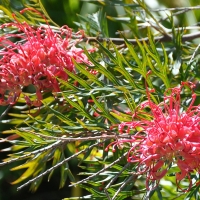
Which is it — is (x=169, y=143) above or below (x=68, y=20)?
above

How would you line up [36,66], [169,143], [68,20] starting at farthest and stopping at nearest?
1. [68,20]
2. [36,66]
3. [169,143]

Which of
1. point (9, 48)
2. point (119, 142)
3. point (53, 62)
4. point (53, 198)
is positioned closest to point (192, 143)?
point (119, 142)

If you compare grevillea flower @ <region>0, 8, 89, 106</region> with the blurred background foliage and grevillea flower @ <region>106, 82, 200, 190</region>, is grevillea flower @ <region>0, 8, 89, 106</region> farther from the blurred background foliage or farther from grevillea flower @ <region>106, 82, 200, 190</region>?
the blurred background foliage

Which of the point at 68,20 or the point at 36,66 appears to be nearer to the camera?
the point at 36,66

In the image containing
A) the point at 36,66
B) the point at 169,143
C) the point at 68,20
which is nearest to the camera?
the point at 169,143

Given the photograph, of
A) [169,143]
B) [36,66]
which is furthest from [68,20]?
[169,143]

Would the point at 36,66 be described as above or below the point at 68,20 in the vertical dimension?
above

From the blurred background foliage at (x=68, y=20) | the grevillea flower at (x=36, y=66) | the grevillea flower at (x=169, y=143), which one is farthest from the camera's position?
the blurred background foliage at (x=68, y=20)

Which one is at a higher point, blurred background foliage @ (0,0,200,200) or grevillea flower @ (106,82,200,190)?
grevillea flower @ (106,82,200,190)

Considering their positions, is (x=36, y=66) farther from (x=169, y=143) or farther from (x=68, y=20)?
(x=68, y=20)

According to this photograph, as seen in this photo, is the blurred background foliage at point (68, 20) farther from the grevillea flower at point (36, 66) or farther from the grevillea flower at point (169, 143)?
the grevillea flower at point (169, 143)

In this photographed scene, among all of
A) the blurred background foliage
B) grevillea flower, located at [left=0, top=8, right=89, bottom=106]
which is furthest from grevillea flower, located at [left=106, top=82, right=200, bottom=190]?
the blurred background foliage

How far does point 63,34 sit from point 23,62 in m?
0.20

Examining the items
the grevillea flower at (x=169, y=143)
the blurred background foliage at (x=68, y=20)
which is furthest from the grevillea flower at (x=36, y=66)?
the blurred background foliage at (x=68, y=20)
